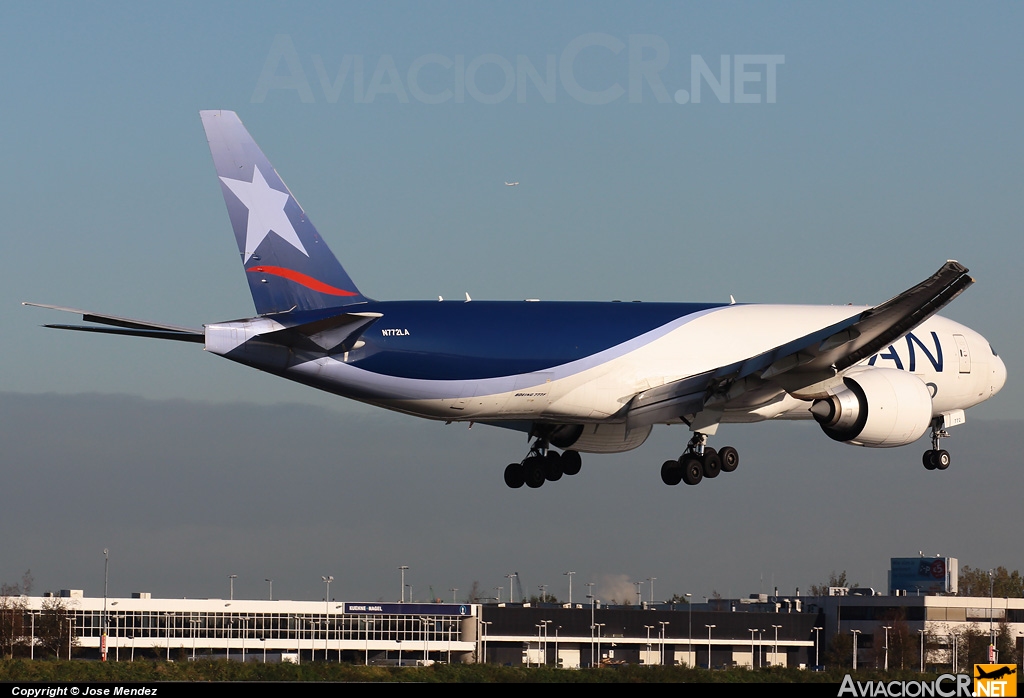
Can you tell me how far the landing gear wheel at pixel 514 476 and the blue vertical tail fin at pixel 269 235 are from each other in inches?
326

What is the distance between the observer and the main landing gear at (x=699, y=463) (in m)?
39.7

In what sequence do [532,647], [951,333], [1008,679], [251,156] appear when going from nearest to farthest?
[1008,679]
[251,156]
[951,333]
[532,647]

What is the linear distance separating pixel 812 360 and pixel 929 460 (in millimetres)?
10217

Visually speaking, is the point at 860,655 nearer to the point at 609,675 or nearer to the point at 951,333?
the point at 951,333

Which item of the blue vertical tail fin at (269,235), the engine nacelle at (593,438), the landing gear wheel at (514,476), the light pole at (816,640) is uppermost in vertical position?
the blue vertical tail fin at (269,235)

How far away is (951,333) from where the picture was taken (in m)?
45.3

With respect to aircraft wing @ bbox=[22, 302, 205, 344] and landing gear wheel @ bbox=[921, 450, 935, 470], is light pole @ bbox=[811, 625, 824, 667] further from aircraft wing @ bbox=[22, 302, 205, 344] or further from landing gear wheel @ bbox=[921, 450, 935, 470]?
aircraft wing @ bbox=[22, 302, 205, 344]

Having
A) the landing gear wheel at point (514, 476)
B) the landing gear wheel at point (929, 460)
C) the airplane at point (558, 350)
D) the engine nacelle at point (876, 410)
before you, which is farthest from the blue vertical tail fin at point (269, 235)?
the landing gear wheel at point (929, 460)

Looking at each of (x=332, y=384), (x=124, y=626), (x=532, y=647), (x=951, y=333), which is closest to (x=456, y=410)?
(x=332, y=384)

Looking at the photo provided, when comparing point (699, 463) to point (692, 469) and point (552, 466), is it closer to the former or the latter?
point (692, 469)

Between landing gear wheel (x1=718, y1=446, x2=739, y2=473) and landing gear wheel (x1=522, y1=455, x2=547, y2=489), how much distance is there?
5.62 metres

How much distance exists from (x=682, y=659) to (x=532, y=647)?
938cm

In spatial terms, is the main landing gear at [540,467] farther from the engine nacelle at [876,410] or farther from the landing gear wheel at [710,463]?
the engine nacelle at [876,410]

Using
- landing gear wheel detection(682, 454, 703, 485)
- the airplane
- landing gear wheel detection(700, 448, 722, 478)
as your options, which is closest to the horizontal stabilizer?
the airplane
